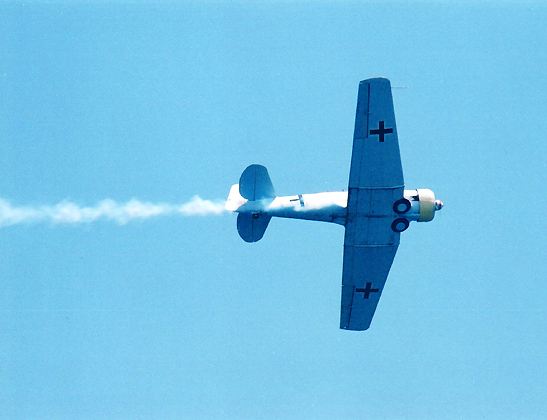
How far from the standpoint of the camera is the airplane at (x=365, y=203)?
27594mm

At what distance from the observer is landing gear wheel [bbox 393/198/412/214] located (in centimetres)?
2891

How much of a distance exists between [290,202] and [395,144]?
12.4 feet

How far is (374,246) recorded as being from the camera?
1182 inches

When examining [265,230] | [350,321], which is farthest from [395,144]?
Result: [350,321]

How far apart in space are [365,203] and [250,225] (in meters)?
3.67

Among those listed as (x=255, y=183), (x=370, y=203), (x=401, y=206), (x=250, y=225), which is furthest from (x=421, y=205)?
(x=250, y=225)

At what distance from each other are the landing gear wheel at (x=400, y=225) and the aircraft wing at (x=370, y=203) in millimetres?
134

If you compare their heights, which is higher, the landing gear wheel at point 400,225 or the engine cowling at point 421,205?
the engine cowling at point 421,205

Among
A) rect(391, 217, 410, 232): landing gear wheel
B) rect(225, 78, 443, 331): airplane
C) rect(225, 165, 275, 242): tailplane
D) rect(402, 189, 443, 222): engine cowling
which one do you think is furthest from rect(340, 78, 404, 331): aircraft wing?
rect(225, 165, 275, 242): tailplane

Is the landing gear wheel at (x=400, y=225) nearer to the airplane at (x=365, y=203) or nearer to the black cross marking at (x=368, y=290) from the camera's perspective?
the airplane at (x=365, y=203)

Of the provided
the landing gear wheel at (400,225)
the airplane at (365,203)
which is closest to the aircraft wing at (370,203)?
the airplane at (365,203)

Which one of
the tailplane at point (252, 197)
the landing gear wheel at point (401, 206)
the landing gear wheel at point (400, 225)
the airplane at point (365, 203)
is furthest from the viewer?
the landing gear wheel at point (400, 225)

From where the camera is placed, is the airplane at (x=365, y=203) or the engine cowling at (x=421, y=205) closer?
the airplane at (x=365, y=203)

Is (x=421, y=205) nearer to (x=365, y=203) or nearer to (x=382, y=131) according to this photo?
(x=365, y=203)
